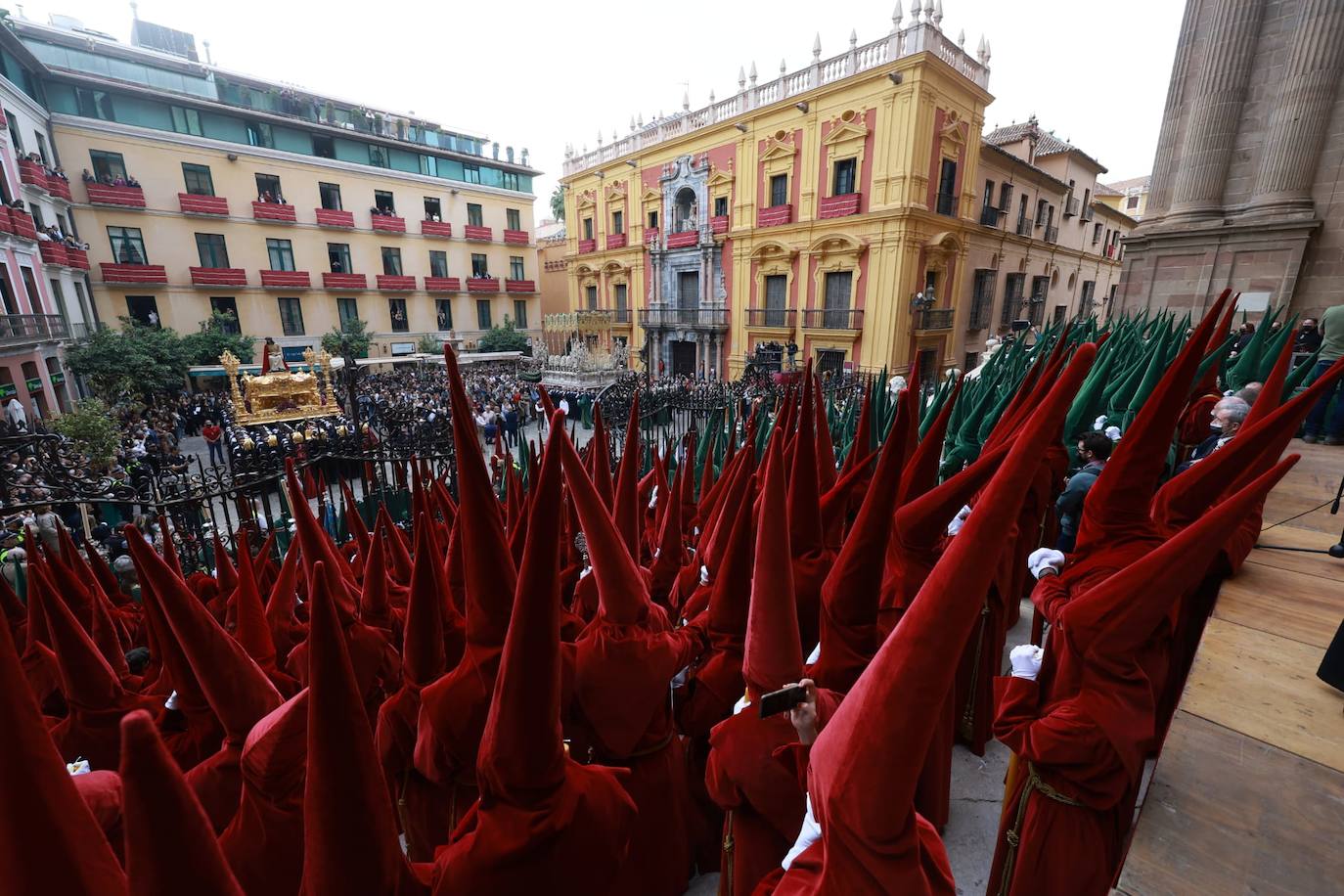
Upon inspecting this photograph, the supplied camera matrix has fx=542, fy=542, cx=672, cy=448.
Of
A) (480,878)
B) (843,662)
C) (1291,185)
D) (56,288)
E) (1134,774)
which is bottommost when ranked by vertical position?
(1134,774)

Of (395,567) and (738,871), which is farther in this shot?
(395,567)

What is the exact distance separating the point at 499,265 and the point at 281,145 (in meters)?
11.1

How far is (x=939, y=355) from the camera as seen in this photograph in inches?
834

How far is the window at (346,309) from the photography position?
27.1 metres

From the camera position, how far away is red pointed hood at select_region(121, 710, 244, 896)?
71cm

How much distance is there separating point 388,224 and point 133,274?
10395mm

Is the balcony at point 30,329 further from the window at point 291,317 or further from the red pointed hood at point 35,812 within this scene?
the red pointed hood at point 35,812

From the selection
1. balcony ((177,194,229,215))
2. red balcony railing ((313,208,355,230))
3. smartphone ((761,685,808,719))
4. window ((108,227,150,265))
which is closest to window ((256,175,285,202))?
balcony ((177,194,229,215))

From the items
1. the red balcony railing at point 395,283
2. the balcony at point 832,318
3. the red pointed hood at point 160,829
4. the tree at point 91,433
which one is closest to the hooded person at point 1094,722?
the red pointed hood at point 160,829

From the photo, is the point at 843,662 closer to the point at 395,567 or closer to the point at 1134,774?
the point at 1134,774

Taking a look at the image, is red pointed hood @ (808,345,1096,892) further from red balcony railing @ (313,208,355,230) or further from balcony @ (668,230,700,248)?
red balcony railing @ (313,208,355,230)

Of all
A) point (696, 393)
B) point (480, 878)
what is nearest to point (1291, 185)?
point (696, 393)

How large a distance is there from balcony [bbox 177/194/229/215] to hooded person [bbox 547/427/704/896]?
3085cm

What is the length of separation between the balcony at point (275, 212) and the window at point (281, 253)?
0.94 metres
